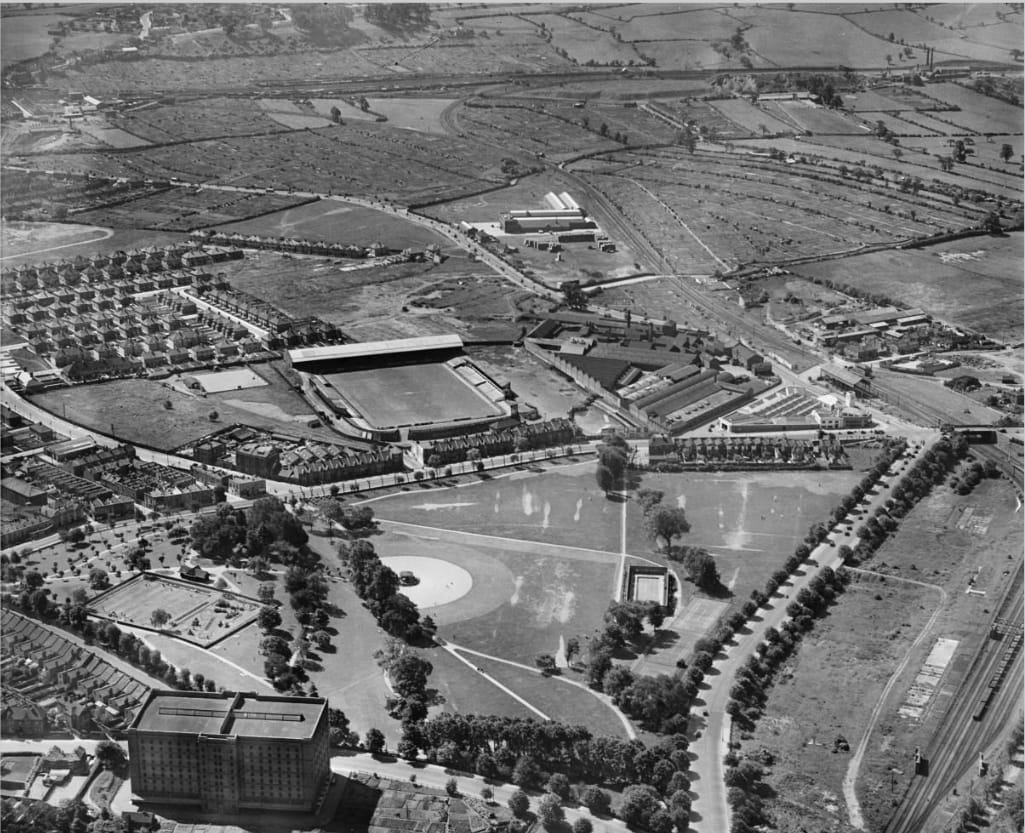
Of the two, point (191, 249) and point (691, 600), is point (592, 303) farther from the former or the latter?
point (691, 600)

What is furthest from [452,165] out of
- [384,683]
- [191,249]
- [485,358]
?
[384,683]

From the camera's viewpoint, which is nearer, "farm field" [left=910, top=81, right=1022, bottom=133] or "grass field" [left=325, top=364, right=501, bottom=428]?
"grass field" [left=325, top=364, right=501, bottom=428]

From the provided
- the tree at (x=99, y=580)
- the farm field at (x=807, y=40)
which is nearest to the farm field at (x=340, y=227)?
the tree at (x=99, y=580)


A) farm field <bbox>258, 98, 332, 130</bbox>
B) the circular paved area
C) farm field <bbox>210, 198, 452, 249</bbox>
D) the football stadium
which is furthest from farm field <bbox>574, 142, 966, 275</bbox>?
the circular paved area

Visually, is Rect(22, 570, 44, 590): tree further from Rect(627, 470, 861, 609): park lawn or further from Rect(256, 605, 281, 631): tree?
Rect(627, 470, 861, 609): park lawn

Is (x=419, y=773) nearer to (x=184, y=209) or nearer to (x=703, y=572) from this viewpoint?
(x=703, y=572)

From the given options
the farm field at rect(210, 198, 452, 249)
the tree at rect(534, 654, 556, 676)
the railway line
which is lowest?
the farm field at rect(210, 198, 452, 249)

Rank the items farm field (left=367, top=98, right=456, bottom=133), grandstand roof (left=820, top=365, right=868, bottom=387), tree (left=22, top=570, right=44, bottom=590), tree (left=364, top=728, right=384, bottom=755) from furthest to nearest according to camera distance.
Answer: farm field (left=367, top=98, right=456, bottom=133) → grandstand roof (left=820, top=365, right=868, bottom=387) → tree (left=22, top=570, right=44, bottom=590) → tree (left=364, top=728, right=384, bottom=755)
